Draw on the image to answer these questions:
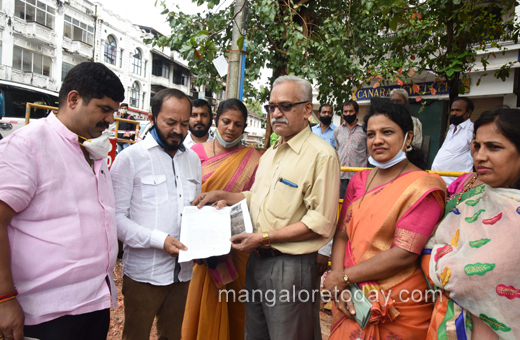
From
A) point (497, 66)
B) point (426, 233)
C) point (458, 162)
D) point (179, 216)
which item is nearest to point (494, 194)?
point (426, 233)

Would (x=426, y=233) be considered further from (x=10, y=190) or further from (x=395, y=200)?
(x=10, y=190)

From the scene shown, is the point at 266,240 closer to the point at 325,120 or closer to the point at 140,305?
the point at 140,305

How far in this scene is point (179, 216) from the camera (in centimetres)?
226

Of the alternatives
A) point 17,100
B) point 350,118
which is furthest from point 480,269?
point 17,100

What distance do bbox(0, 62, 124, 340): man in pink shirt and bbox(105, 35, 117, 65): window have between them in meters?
30.5

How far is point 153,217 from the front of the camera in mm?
2160

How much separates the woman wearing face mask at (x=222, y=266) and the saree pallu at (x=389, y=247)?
3.36 feet

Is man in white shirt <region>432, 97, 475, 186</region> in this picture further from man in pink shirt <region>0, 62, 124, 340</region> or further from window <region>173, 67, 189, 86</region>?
window <region>173, 67, 189, 86</region>

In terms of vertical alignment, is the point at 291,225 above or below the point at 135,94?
below

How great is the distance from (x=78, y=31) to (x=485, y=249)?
100ft

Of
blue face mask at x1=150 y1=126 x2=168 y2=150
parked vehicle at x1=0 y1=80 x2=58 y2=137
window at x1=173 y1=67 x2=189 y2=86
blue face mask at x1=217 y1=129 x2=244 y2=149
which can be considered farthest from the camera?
window at x1=173 y1=67 x2=189 y2=86

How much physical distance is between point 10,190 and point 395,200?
75.7 inches

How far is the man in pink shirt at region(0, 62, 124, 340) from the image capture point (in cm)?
133

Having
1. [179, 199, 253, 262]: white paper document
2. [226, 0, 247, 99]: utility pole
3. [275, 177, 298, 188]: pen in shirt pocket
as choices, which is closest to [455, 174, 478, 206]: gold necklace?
[275, 177, 298, 188]: pen in shirt pocket
